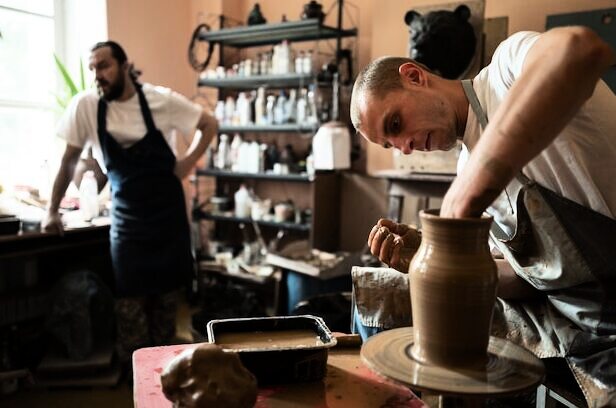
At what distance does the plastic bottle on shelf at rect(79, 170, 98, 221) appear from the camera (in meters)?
3.30

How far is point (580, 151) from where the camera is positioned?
1313 mm

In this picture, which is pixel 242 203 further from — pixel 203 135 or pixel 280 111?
pixel 203 135

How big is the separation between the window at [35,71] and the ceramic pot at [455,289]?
312 centimetres

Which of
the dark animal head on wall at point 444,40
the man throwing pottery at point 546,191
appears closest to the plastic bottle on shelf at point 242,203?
the dark animal head on wall at point 444,40

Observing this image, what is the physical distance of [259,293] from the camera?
400cm

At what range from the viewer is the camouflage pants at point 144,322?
294 cm

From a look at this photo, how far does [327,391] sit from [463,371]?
1.07ft

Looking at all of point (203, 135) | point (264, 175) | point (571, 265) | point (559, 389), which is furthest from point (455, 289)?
point (264, 175)

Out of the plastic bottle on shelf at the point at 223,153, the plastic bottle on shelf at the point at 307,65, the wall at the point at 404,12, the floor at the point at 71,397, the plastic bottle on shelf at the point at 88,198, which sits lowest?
the floor at the point at 71,397

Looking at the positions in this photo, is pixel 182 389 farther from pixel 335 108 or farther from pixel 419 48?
pixel 335 108

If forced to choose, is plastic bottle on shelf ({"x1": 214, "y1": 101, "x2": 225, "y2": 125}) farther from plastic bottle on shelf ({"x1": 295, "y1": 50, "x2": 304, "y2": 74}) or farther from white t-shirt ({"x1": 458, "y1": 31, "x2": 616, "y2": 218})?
white t-shirt ({"x1": 458, "y1": 31, "x2": 616, "y2": 218})

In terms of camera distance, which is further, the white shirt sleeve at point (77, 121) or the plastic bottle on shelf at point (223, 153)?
the plastic bottle on shelf at point (223, 153)

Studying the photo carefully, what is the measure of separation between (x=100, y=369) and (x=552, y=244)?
8.01ft

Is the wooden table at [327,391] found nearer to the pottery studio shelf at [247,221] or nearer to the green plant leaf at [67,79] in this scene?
the pottery studio shelf at [247,221]
